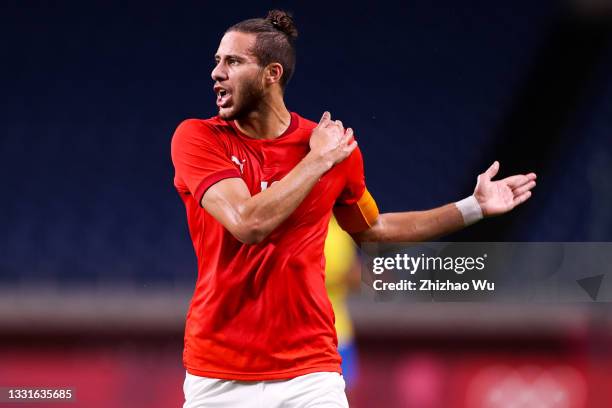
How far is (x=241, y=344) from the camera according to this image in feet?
7.30

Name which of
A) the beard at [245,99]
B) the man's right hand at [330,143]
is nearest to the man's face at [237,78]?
the beard at [245,99]

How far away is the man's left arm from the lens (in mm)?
2646

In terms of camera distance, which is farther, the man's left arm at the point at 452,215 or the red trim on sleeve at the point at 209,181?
the man's left arm at the point at 452,215

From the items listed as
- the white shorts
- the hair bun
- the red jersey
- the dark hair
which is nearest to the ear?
the dark hair

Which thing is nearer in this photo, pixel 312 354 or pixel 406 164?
pixel 312 354

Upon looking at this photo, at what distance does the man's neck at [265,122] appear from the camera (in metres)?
2.41

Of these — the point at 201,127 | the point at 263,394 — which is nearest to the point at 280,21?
the point at 201,127

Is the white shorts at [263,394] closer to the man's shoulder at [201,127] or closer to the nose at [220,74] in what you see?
the man's shoulder at [201,127]

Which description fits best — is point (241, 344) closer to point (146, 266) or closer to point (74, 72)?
point (146, 266)

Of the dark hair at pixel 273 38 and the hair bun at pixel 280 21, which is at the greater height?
the hair bun at pixel 280 21

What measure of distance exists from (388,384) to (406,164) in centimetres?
107

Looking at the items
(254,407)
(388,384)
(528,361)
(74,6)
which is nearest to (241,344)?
(254,407)

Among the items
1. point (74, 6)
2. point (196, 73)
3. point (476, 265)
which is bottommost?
point (476, 265)

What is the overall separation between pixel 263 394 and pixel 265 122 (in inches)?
28.1
